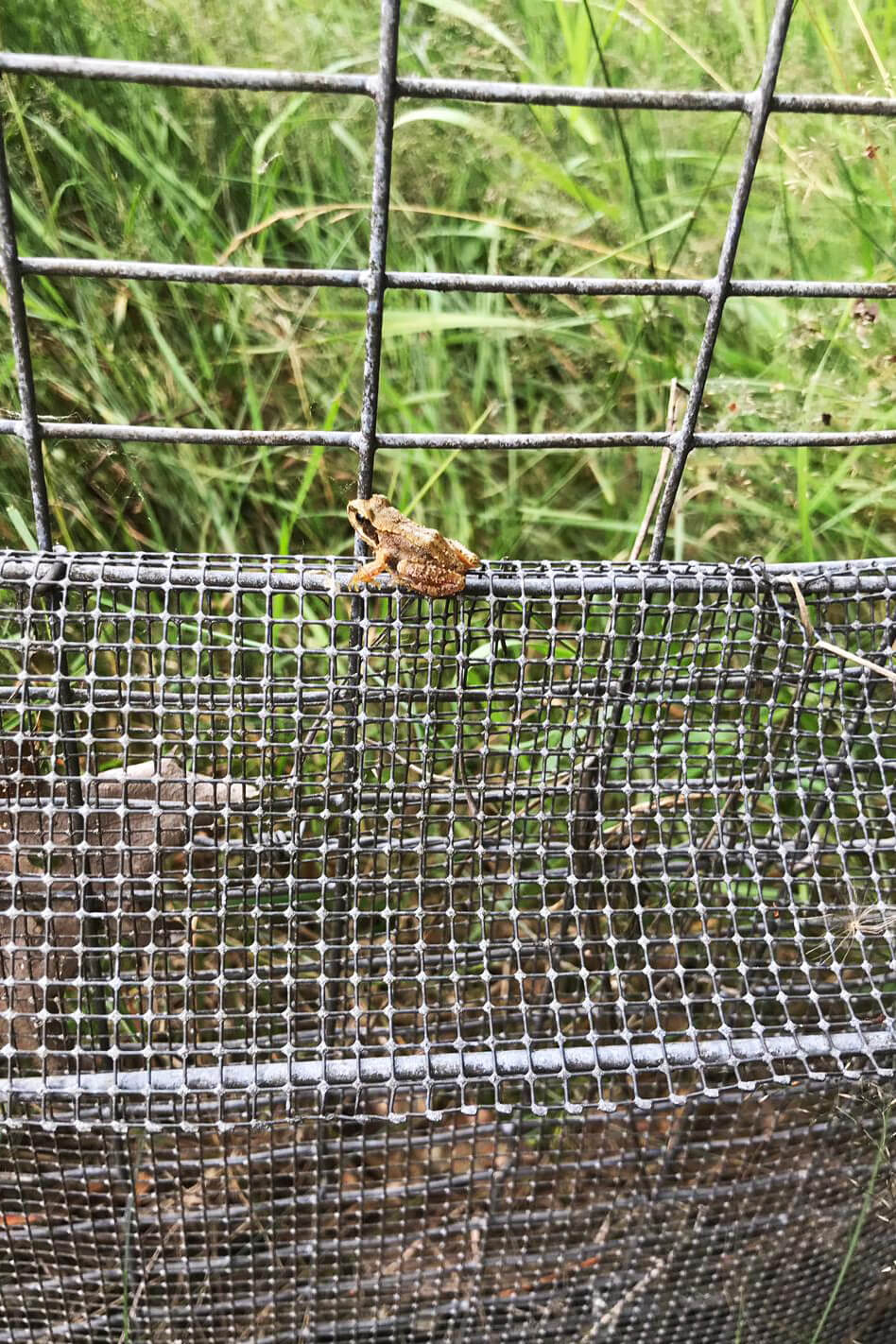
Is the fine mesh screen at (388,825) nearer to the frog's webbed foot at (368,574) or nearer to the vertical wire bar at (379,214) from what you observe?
the frog's webbed foot at (368,574)

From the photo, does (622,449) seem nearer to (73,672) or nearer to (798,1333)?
(73,672)

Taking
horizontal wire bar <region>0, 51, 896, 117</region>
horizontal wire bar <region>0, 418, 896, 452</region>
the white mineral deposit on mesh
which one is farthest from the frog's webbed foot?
the white mineral deposit on mesh

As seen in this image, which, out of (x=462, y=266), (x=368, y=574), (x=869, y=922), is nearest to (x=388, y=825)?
(x=368, y=574)

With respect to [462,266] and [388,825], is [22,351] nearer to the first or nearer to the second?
[388,825]

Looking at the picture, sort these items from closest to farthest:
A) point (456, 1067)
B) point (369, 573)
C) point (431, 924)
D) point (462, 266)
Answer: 1. point (456, 1067)
2. point (369, 573)
3. point (431, 924)
4. point (462, 266)

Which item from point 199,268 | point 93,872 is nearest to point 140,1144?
point 93,872

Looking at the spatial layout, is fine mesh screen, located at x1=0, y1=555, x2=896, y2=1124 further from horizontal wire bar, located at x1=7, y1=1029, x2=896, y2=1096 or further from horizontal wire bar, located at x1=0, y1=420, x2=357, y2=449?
horizontal wire bar, located at x1=0, y1=420, x2=357, y2=449

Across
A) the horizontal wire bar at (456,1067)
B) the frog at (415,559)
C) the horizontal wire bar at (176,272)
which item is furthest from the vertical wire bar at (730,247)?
the horizontal wire bar at (456,1067)
